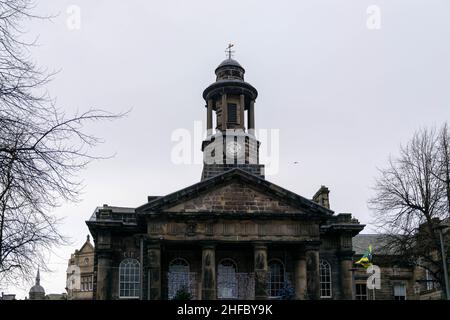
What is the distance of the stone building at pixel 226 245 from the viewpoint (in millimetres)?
32844

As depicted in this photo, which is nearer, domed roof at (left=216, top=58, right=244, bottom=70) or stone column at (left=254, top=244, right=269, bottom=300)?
stone column at (left=254, top=244, right=269, bottom=300)

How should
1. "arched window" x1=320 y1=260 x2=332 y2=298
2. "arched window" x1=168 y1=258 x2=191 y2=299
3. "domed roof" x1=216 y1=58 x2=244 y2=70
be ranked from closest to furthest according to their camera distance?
"arched window" x1=168 y1=258 x2=191 y2=299, "arched window" x1=320 y1=260 x2=332 y2=298, "domed roof" x1=216 y1=58 x2=244 y2=70

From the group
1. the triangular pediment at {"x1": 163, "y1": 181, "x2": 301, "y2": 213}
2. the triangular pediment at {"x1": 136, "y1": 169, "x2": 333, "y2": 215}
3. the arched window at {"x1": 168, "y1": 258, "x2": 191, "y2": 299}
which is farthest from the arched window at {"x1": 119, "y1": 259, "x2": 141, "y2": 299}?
the triangular pediment at {"x1": 163, "y1": 181, "x2": 301, "y2": 213}

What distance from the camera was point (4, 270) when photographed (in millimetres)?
13070

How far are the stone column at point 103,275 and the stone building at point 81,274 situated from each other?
32828 millimetres

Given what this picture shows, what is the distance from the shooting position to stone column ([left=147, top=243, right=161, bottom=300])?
31.5 meters

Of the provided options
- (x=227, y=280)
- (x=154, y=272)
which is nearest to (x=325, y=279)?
(x=227, y=280)

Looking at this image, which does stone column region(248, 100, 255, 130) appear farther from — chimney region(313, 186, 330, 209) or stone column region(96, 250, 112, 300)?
stone column region(96, 250, 112, 300)

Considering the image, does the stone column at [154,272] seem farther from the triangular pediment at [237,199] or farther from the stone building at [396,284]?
the stone building at [396,284]

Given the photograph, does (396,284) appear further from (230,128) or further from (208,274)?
(208,274)

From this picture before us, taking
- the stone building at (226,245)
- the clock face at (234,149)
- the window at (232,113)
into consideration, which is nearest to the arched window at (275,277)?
the stone building at (226,245)

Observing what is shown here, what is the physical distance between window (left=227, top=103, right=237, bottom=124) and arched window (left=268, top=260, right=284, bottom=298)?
11.7 meters
